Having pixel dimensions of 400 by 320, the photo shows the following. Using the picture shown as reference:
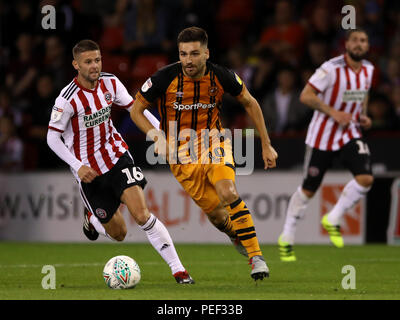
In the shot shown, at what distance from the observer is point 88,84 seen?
8.34 metres

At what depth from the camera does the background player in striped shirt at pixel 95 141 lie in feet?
26.6

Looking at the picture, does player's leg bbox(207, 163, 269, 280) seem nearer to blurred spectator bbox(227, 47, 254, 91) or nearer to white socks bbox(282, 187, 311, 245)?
white socks bbox(282, 187, 311, 245)

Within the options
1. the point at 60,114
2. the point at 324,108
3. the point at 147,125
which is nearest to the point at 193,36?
the point at 147,125

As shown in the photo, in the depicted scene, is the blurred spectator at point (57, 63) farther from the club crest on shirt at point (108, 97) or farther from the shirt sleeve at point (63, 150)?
the shirt sleeve at point (63, 150)

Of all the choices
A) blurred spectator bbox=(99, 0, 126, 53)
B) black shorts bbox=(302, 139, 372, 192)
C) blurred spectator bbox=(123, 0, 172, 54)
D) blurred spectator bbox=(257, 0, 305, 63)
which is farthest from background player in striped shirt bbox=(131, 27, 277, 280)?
blurred spectator bbox=(99, 0, 126, 53)

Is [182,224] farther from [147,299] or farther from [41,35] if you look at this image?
[147,299]

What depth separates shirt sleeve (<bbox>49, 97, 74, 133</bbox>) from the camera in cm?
815

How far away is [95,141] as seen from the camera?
8.44 m

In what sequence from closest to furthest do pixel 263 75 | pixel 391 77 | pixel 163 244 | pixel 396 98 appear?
1. pixel 163 244
2. pixel 396 98
3. pixel 391 77
4. pixel 263 75

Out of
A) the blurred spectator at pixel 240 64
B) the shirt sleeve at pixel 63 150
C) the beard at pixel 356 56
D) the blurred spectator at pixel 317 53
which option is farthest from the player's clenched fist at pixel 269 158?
the blurred spectator at pixel 240 64

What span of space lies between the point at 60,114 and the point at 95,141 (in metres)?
0.46

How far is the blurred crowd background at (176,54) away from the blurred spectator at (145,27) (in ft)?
0.06

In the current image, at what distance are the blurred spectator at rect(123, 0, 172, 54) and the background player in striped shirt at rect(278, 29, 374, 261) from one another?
17.5 ft

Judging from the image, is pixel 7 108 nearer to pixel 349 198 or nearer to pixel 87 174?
pixel 349 198
